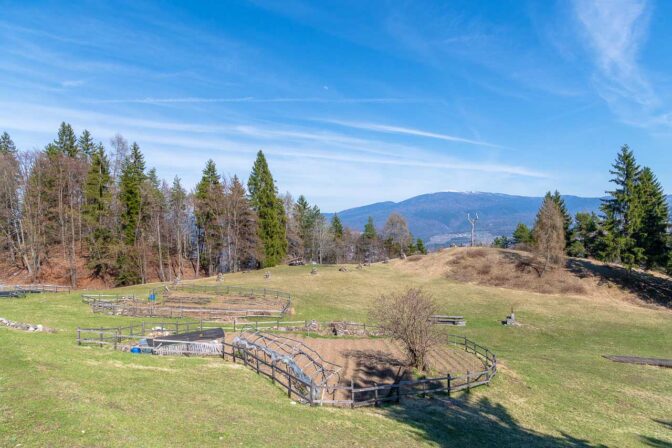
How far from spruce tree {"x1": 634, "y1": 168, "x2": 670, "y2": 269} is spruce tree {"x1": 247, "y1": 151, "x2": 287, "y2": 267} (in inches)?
2346

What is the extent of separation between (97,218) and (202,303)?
106 ft

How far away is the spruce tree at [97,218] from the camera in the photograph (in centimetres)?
6181

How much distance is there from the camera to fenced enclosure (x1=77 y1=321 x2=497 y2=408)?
66.5 feet

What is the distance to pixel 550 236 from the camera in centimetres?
5906

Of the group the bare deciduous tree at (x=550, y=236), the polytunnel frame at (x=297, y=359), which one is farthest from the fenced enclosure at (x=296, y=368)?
the bare deciduous tree at (x=550, y=236)

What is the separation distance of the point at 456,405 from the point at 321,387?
7.16 m

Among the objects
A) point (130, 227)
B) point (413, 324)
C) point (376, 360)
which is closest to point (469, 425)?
point (413, 324)

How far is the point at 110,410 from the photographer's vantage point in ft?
42.5

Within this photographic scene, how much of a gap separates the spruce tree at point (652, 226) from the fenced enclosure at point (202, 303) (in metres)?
50.2

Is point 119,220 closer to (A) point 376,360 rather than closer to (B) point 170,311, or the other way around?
(B) point 170,311

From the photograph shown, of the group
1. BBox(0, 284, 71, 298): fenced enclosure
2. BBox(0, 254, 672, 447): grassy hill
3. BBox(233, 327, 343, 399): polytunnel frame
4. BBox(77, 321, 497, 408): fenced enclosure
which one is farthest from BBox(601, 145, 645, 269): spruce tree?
BBox(0, 284, 71, 298): fenced enclosure

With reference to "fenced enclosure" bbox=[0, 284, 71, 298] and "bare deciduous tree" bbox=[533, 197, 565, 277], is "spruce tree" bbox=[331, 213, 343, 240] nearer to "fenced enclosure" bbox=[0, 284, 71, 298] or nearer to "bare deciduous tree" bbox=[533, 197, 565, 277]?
"bare deciduous tree" bbox=[533, 197, 565, 277]

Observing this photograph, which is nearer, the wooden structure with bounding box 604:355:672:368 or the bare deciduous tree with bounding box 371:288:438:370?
the bare deciduous tree with bounding box 371:288:438:370

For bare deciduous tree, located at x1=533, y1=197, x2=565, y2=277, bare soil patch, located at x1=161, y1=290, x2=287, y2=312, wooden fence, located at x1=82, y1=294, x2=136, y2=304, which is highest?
bare deciduous tree, located at x1=533, y1=197, x2=565, y2=277
